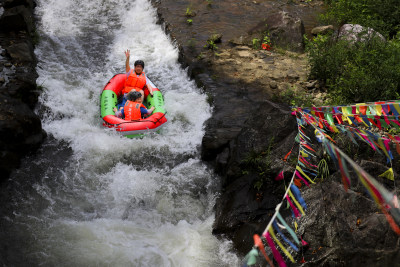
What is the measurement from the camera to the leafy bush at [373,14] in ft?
27.7

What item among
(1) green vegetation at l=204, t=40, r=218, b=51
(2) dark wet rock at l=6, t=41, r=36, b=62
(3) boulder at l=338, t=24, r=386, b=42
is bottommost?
(2) dark wet rock at l=6, t=41, r=36, b=62

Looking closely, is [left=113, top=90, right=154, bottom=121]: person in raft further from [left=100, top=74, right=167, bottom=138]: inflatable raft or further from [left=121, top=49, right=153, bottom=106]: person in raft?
[left=121, top=49, right=153, bottom=106]: person in raft

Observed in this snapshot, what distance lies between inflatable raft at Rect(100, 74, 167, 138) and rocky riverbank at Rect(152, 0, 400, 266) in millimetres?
1063

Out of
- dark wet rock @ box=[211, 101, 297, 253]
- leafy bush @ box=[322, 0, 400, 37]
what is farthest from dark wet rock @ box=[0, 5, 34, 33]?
leafy bush @ box=[322, 0, 400, 37]

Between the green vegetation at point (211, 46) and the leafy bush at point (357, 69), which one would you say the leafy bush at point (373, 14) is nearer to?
the leafy bush at point (357, 69)

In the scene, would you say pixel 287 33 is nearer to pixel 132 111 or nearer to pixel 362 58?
pixel 362 58

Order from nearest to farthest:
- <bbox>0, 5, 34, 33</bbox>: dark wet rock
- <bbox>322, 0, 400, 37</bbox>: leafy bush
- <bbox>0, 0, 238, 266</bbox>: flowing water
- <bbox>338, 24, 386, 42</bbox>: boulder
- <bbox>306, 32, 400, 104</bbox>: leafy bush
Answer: <bbox>0, 0, 238, 266</bbox>: flowing water → <bbox>306, 32, 400, 104</bbox>: leafy bush → <bbox>338, 24, 386, 42</bbox>: boulder → <bbox>322, 0, 400, 37</bbox>: leafy bush → <bbox>0, 5, 34, 33</bbox>: dark wet rock

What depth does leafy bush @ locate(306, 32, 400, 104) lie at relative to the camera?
19.7 ft

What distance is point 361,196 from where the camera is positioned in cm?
370

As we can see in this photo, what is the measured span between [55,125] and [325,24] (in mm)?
8071

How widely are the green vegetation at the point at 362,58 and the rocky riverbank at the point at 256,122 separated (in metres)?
0.57

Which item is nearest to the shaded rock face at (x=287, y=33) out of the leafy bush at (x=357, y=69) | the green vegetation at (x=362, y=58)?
the green vegetation at (x=362, y=58)

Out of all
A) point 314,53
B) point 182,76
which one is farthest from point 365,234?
point 182,76

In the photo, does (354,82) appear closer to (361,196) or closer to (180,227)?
(361,196)
